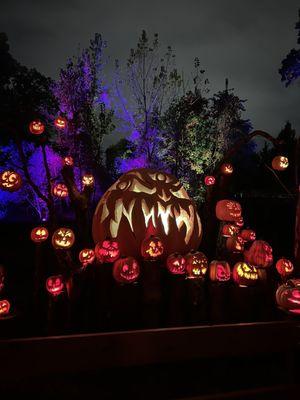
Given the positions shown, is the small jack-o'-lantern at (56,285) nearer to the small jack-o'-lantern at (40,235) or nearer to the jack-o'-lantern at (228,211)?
the small jack-o'-lantern at (40,235)

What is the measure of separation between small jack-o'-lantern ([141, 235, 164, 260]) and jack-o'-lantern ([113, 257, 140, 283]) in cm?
22

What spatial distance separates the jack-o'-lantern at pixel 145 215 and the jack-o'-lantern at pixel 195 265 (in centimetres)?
54

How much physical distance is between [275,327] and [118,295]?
1920mm

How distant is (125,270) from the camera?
14.8 ft

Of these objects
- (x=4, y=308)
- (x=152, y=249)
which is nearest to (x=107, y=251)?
(x=152, y=249)

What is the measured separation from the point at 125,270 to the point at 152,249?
488 mm

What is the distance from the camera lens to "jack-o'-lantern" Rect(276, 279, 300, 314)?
4461mm

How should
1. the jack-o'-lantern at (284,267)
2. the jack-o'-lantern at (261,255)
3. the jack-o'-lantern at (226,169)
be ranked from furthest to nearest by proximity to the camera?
the jack-o'-lantern at (226,169) < the jack-o'-lantern at (284,267) < the jack-o'-lantern at (261,255)

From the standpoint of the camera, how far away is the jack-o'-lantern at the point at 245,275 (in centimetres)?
476

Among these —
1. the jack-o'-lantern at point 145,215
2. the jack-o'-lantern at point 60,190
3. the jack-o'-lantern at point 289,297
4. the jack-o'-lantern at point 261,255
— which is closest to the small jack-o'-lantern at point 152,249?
the jack-o'-lantern at point 145,215

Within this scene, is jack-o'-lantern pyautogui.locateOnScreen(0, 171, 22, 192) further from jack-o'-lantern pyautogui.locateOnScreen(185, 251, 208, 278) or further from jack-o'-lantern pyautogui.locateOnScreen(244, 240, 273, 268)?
jack-o'-lantern pyautogui.locateOnScreen(244, 240, 273, 268)

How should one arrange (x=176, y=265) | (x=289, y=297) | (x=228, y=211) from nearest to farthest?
1. (x=289, y=297)
2. (x=176, y=265)
3. (x=228, y=211)

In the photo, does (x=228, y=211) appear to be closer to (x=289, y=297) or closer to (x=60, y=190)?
(x=289, y=297)

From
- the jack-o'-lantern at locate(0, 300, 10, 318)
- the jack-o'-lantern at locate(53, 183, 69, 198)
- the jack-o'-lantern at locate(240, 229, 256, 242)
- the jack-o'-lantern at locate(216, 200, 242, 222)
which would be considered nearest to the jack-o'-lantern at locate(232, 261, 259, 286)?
the jack-o'-lantern at locate(216, 200, 242, 222)
